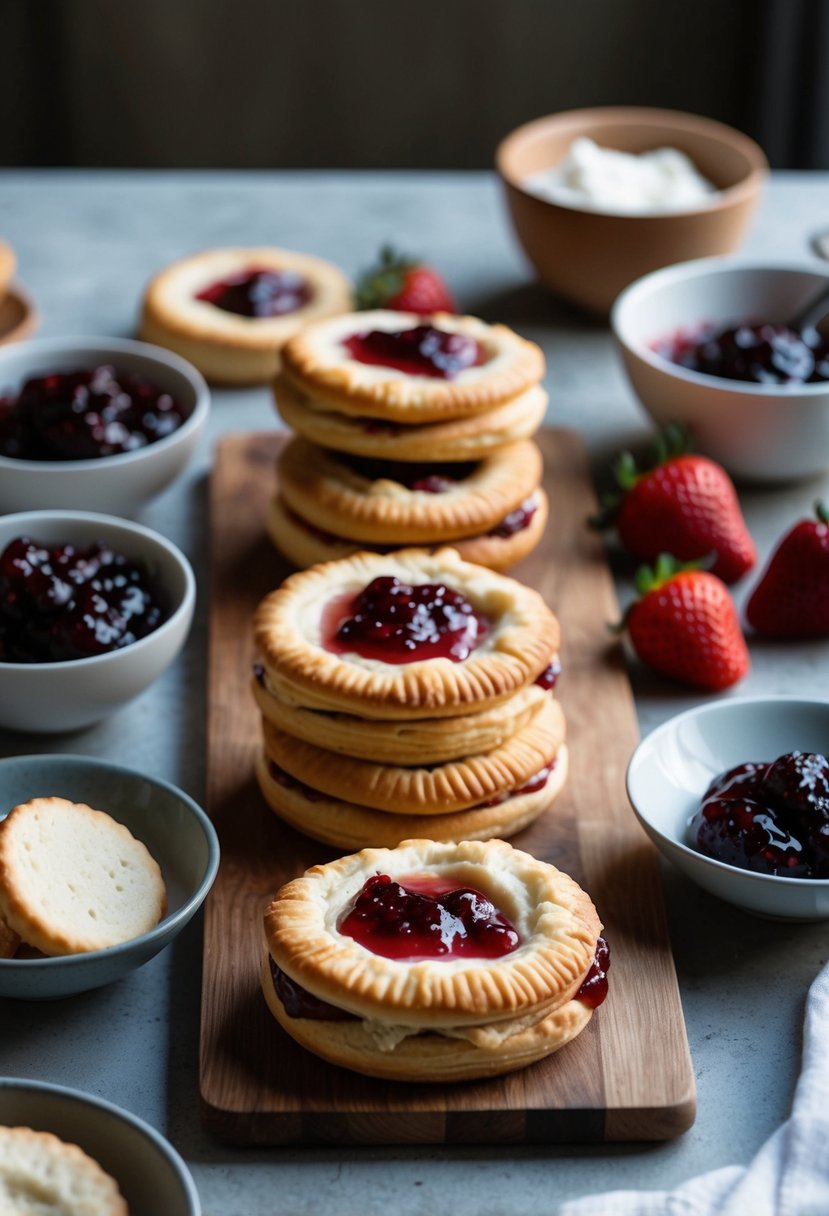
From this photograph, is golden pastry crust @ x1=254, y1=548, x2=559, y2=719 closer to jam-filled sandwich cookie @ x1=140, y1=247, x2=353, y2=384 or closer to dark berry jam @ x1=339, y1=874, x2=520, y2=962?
dark berry jam @ x1=339, y1=874, x2=520, y2=962

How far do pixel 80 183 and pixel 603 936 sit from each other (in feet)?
10.7

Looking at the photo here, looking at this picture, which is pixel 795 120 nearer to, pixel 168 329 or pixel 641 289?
pixel 641 289

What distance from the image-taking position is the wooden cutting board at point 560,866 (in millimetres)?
1873

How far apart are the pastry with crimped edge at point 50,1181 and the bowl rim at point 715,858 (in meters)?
0.89

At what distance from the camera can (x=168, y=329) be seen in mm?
3617

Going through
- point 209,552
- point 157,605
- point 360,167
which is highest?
point 157,605

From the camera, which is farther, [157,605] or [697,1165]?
[157,605]

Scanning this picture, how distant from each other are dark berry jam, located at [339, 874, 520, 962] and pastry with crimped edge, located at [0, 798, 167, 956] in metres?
0.30

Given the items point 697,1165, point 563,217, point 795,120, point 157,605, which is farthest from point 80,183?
point 697,1165

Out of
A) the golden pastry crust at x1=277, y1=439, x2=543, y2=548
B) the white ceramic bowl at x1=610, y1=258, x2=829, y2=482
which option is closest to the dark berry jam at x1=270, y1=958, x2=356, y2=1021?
the golden pastry crust at x1=277, y1=439, x2=543, y2=548

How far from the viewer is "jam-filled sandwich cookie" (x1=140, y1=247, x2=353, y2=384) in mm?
3590

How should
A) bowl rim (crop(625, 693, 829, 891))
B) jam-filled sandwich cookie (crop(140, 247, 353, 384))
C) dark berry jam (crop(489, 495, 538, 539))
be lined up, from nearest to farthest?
bowl rim (crop(625, 693, 829, 891))
dark berry jam (crop(489, 495, 538, 539))
jam-filled sandwich cookie (crop(140, 247, 353, 384))

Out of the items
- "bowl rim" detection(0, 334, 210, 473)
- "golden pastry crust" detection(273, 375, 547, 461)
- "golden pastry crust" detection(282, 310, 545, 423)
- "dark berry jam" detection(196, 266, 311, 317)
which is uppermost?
"golden pastry crust" detection(282, 310, 545, 423)

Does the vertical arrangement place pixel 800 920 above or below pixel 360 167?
above
